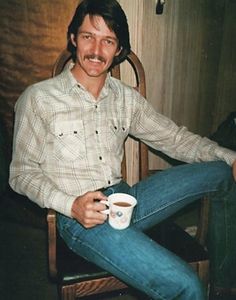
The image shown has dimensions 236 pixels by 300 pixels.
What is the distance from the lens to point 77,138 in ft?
5.32

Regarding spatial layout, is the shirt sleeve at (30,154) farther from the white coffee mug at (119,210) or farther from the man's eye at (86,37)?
the man's eye at (86,37)

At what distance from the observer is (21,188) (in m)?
1.46

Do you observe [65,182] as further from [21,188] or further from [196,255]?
[196,255]

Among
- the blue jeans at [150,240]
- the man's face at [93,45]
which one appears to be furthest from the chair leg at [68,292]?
the man's face at [93,45]

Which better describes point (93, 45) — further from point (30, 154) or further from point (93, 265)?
point (93, 265)

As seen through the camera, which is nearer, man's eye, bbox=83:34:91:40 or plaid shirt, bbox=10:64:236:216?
plaid shirt, bbox=10:64:236:216

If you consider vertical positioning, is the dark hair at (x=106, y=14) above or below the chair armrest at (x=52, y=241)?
above

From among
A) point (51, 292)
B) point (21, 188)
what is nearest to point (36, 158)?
point (21, 188)

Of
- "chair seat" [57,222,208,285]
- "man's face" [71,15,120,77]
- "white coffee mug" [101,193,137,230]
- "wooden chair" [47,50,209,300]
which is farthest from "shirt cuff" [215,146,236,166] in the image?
"man's face" [71,15,120,77]

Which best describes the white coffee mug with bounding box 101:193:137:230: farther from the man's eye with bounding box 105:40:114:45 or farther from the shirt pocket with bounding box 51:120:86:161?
the man's eye with bounding box 105:40:114:45

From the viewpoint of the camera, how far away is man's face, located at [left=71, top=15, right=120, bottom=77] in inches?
65.0

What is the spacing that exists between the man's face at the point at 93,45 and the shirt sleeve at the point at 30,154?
0.29 metres

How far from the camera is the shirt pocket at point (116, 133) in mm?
1726

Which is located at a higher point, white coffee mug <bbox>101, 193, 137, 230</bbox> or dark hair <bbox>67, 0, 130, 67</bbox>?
dark hair <bbox>67, 0, 130, 67</bbox>
